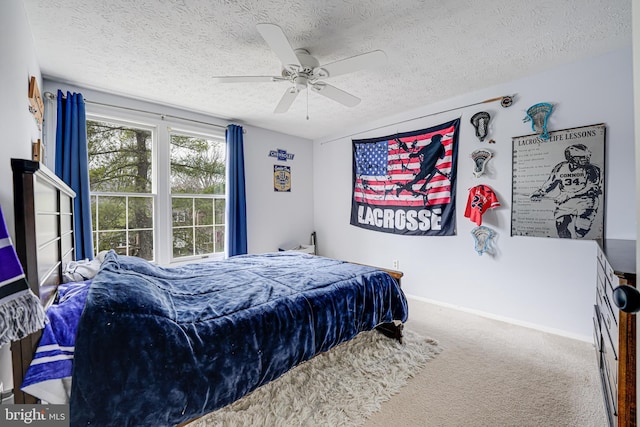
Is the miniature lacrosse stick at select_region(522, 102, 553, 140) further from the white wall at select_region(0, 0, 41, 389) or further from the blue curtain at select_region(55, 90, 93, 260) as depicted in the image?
the blue curtain at select_region(55, 90, 93, 260)

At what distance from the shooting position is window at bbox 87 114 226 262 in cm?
280

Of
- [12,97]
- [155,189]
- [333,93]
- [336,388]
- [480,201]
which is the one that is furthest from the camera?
[155,189]

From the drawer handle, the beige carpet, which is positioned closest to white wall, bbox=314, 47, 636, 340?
the beige carpet

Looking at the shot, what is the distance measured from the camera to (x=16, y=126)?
140 cm

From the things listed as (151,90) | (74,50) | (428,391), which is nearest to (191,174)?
(151,90)

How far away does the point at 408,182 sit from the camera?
3.30 meters

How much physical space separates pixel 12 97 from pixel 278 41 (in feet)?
4.60

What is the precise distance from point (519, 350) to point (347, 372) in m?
1.47

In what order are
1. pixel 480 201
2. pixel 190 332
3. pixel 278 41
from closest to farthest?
pixel 190 332, pixel 278 41, pixel 480 201

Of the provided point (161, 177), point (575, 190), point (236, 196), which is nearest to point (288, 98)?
point (236, 196)

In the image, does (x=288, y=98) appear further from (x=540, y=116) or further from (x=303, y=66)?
(x=540, y=116)

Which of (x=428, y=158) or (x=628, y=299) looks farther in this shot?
(x=428, y=158)

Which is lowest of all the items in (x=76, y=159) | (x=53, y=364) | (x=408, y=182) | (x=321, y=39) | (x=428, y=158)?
(x=53, y=364)

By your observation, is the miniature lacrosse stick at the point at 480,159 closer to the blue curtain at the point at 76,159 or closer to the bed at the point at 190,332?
the bed at the point at 190,332
